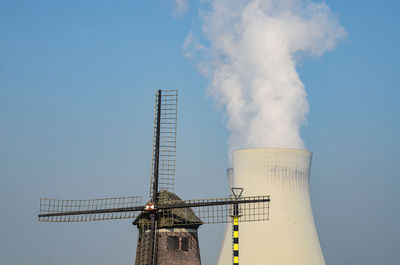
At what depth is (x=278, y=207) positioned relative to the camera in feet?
102

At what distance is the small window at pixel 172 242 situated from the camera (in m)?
18.2

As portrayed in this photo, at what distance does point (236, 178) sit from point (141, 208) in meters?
14.9

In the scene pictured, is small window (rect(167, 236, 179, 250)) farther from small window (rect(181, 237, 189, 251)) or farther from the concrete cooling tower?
the concrete cooling tower

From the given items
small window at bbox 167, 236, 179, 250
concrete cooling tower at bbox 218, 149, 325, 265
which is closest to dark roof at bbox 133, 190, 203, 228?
small window at bbox 167, 236, 179, 250

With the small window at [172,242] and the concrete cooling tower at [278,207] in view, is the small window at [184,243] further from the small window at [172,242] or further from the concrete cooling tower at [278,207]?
the concrete cooling tower at [278,207]

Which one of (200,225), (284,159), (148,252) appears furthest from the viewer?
(284,159)

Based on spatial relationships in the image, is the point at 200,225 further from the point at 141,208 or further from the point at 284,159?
the point at 284,159

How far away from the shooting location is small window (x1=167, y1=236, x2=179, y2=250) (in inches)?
717

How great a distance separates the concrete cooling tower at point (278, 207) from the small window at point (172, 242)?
12.8 metres

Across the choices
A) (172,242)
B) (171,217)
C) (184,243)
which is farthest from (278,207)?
(171,217)

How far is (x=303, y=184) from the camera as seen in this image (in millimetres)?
31844

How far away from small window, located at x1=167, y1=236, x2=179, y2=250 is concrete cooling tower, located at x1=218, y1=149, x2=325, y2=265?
41.9 ft

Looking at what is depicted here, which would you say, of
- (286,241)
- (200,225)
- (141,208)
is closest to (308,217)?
(286,241)

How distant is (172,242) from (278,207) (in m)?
13.8
